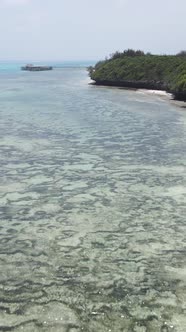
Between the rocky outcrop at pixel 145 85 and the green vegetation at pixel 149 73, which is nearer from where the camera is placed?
the rocky outcrop at pixel 145 85

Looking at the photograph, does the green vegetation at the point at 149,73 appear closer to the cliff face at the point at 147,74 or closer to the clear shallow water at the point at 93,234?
the cliff face at the point at 147,74

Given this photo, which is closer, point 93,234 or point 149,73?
point 93,234

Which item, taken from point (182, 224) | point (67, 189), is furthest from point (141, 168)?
point (182, 224)

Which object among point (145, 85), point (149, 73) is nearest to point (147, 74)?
point (149, 73)

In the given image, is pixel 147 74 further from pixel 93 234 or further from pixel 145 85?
pixel 93 234

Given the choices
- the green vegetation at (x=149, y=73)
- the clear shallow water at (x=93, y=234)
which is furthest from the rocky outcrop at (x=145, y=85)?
the clear shallow water at (x=93, y=234)

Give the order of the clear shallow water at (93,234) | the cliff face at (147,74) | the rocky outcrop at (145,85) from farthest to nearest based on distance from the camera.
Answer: the cliff face at (147,74), the rocky outcrop at (145,85), the clear shallow water at (93,234)
